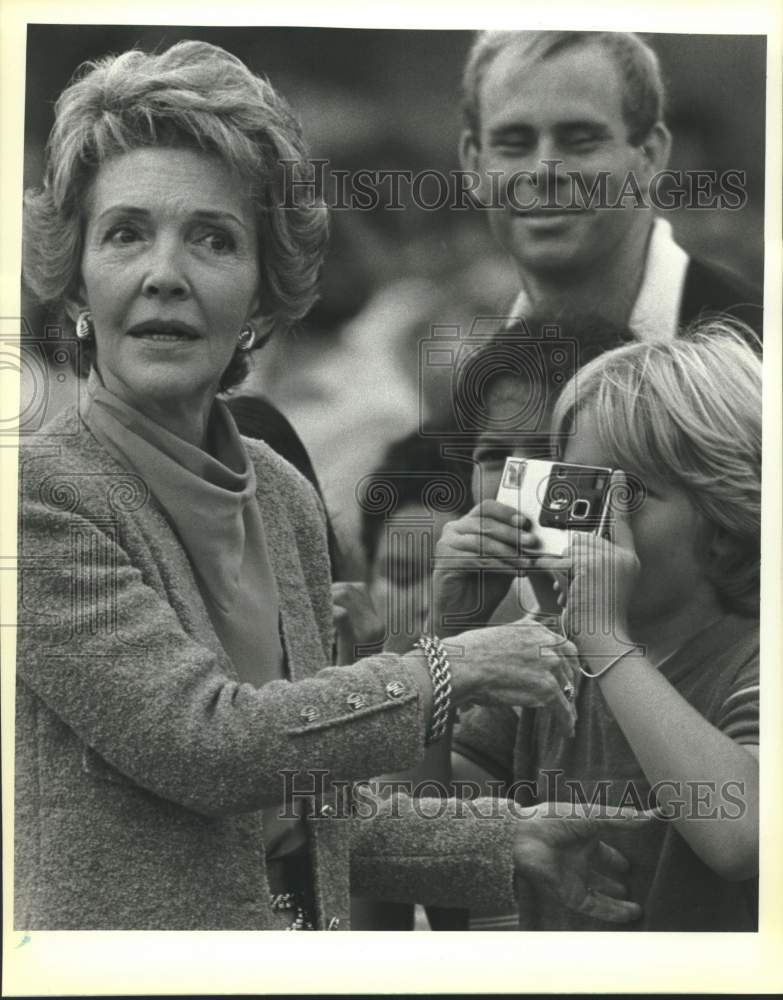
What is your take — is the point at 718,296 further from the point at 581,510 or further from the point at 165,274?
the point at 165,274

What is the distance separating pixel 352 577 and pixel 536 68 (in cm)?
128

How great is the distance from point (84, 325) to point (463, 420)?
0.91m

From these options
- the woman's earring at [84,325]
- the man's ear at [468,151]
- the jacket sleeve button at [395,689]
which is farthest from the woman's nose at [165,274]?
the jacket sleeve button at [395,689]

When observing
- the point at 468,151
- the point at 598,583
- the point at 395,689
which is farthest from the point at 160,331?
the point at 598,583

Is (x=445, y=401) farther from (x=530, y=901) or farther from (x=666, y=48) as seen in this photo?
(x=530, y=901)

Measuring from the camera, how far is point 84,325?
302cm

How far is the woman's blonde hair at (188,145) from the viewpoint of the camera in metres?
2.97

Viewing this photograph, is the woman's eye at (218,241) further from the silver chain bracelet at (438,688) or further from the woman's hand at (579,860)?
the woman's hand at (579,860)

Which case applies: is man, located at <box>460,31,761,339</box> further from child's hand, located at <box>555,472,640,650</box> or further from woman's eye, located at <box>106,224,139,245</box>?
woman's eye, located at <box>106,224,139,245</box>

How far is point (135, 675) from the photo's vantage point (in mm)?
2807

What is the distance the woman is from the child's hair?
0.49 m

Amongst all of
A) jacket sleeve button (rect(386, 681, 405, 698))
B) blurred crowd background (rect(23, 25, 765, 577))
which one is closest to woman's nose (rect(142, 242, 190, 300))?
blurred crowd background (rect(23, 25, 765, 577))

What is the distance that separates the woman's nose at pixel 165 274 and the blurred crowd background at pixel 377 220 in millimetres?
267

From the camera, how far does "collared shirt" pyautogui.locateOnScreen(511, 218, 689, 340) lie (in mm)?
3166
